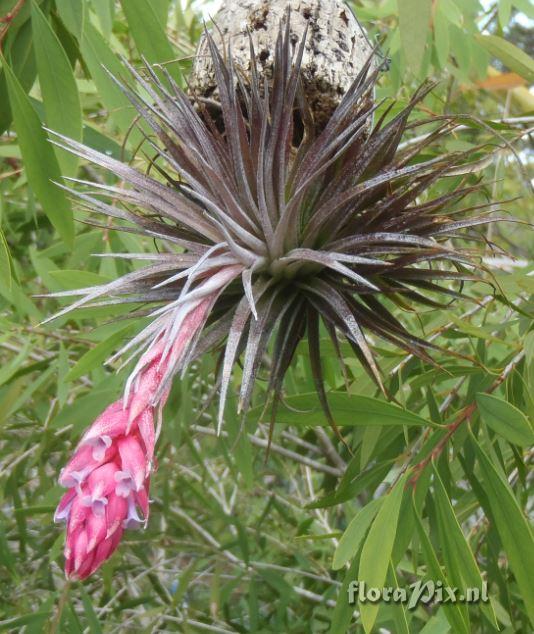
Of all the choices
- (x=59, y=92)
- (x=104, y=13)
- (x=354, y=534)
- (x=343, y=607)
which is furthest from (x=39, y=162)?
(x=343, y=607)

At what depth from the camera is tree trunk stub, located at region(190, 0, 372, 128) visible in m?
0.93

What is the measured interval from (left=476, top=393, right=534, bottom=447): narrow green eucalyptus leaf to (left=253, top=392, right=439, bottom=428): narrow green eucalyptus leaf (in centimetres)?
6

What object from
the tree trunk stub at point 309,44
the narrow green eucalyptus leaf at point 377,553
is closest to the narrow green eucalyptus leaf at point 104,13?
the tree trunk stub at point 309,44

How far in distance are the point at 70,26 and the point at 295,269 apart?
1.37 ft

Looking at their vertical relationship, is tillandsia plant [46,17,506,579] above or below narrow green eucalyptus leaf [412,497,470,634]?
above

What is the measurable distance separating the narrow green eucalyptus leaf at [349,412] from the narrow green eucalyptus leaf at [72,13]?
0.51 m

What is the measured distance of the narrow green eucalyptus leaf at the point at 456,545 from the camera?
95 cm

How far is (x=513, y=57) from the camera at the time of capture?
131cm

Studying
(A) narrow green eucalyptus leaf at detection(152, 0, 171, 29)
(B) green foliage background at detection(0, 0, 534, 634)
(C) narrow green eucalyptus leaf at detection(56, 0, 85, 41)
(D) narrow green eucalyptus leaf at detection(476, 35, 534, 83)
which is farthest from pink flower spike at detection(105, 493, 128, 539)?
(D) narrow green eucalyptus leaf at detection(476, 35, 534, 83)

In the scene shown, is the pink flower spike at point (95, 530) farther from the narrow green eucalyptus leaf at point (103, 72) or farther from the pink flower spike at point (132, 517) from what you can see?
the narrow green eucalyptus leaf at point (103, 72)

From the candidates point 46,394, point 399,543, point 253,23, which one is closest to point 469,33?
point 253,23

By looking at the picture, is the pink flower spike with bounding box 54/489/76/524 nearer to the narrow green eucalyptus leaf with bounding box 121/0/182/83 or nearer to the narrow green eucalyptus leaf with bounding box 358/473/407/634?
the narrow green eucalyptus leaf with bounding box 358/473/407/634

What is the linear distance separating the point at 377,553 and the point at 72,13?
2.39 feet

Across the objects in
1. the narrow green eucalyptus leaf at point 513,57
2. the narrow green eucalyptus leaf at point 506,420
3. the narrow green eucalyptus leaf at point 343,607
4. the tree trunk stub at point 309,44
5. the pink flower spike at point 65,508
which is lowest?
the narrow green eucalyptus leaf at point 343,607
